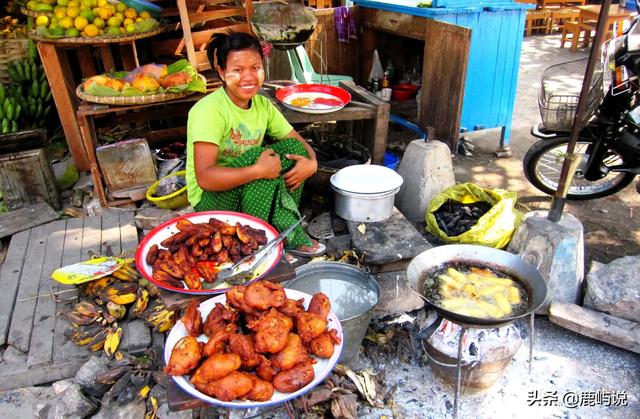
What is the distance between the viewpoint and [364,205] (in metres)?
3.46

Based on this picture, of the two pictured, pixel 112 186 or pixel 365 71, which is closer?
pixel 112 186

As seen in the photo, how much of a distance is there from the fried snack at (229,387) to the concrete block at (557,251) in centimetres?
212

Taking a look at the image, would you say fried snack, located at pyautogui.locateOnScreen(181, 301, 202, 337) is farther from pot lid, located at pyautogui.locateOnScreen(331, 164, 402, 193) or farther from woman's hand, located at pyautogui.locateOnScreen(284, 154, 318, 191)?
pot lid, located at pyautogui.locateOnScreen(331, 164, 402, 193)

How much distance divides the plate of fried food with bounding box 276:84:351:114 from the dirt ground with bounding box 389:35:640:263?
1.84 metres

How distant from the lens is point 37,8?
14.2ft

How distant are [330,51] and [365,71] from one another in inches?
24.8

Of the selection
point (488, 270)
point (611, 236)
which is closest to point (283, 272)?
point (488, 270)

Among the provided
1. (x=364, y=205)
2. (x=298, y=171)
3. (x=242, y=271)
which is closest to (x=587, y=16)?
(x=364, y=205)

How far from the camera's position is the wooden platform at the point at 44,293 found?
2.70 m

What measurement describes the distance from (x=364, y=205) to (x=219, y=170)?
3.95ft

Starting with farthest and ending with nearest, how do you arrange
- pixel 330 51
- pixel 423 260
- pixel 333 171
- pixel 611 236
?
pixel 330 51
pixel 611 236
pixel 333 171
pixel 423 260

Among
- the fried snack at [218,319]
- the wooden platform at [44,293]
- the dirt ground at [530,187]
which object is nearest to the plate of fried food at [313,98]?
the wooden platform at [44,293]

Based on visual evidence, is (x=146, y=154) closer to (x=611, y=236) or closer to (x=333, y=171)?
(x=333, y=171)

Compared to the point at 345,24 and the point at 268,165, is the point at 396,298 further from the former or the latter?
the point at 345,24
